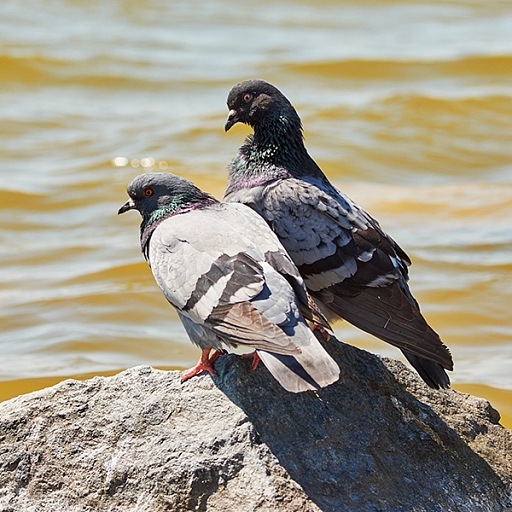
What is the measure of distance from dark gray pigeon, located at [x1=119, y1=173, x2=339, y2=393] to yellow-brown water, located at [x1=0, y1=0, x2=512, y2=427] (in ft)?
9.79

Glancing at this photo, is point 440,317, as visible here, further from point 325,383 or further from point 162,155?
point 162,155

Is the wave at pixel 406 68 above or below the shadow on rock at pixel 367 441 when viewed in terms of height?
→ above

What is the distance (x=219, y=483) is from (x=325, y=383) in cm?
72

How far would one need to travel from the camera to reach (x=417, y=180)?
14.6 meters

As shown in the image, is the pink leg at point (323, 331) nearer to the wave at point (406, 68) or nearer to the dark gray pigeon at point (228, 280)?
the dark gray pigeon at point (228, 280)

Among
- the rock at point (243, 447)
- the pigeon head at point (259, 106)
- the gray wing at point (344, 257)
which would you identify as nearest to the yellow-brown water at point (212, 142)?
the gray wing at point (344, 257)

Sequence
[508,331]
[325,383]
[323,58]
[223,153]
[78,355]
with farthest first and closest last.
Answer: [323,58] → [223,153] → [508,331] → [78,355] → [325,383]

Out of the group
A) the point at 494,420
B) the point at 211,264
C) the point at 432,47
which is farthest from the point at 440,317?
the point at 432,47

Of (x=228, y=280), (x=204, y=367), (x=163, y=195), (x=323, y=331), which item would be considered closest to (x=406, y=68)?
(x=163, y=195)

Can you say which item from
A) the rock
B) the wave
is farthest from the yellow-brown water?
the rock

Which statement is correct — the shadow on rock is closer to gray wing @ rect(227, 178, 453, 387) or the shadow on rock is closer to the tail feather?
the tail feather

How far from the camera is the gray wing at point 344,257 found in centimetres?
593

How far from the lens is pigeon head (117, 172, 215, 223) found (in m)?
6.05

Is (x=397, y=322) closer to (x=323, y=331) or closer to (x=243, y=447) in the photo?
(x=323, y=331)
